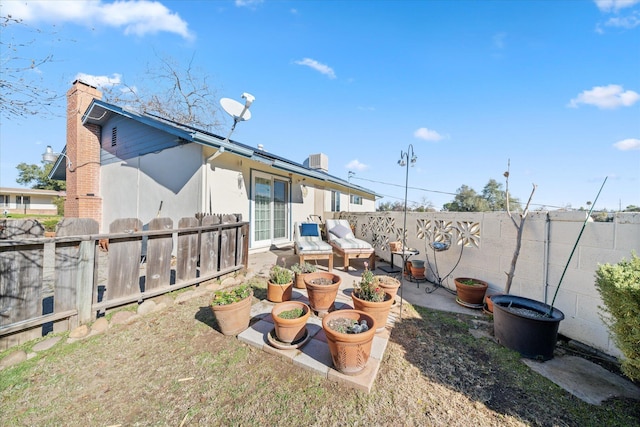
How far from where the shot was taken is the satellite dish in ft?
18.7

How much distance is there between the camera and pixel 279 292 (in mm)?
3340

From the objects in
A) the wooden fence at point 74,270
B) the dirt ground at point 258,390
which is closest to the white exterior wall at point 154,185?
the wooden fence at point 74,270

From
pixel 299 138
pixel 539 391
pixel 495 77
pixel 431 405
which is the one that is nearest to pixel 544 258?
pixel 539 391

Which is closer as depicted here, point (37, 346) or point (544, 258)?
point (37, 346)

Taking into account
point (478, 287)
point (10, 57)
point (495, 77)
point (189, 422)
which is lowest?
point (189, 422)

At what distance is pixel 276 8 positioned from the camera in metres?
6.17

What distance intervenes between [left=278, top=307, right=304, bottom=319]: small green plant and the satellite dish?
4.99 meters

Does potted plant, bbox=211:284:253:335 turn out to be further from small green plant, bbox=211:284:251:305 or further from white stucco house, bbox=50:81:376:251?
white stucco house, bbox=50:81:376:251

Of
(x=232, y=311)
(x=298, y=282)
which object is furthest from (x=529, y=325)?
(x=232, y=311)

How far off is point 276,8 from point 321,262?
6912 millimetres

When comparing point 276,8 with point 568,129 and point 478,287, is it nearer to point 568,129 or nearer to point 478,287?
point 478,287

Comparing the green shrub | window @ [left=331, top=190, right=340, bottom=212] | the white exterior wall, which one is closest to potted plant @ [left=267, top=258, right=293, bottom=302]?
the green shrub

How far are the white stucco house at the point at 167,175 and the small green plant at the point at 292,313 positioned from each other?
13.4 ft

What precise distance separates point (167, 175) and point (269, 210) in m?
2.94
